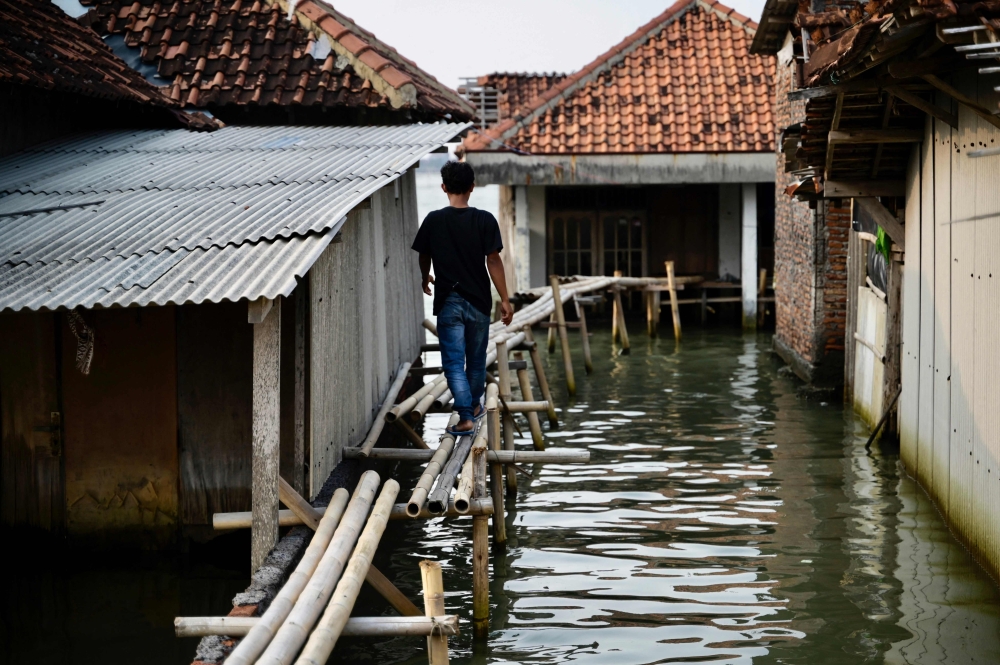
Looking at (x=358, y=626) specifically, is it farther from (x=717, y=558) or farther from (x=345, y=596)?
(x=717, y=558)

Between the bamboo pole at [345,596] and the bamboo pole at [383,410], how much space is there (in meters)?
1.61

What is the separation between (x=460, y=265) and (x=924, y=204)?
4.35m

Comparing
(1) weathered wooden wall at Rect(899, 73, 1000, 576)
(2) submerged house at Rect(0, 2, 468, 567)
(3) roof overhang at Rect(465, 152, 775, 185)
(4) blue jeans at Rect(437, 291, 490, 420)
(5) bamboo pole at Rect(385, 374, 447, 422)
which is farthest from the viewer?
(3) roof overhang at Rect(465, 152, 775, 185)

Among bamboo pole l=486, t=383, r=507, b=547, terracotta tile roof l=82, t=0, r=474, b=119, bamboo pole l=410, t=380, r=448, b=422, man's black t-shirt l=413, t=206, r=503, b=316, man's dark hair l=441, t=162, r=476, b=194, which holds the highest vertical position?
terracotta tile roof l=82, t=0, r=474, b=119

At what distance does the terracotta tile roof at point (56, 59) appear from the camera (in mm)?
8869

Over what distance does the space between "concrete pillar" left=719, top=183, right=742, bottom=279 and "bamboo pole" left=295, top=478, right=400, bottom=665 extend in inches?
676

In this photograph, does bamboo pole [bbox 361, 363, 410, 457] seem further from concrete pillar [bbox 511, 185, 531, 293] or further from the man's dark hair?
concrete pillar [bbox 511, 185, 531, 293]

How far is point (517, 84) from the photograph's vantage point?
32.4 metres

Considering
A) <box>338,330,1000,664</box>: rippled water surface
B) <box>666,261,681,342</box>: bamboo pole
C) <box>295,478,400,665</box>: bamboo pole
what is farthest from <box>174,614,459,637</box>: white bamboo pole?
<box>666,261,681,342</box>: bamboo pole

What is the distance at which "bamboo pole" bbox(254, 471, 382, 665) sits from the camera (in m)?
4.51

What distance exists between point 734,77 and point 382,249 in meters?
14.5

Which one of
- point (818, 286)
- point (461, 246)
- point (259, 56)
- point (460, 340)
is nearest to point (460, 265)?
point (461, 246)

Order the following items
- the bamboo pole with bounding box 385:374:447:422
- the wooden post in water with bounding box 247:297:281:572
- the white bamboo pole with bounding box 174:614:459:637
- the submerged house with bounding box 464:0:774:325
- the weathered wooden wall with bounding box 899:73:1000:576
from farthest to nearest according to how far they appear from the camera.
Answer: the submerged house with bounding box 464:0:774:325 < the bamboo pole with bounding box 385:374:447:422 < the weathered wooden wall with bounding box 899:73:1000:576 < the wooden post in water with bounding box 247:297:281:572 < the white bamboo pole with bounding box 174:614:459:637

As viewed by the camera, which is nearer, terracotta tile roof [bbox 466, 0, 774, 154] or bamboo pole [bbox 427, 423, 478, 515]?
bamboo pole [bbox 427, 423, 478, 515]
